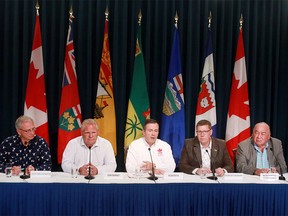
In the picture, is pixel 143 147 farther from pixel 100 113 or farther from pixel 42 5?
pixel 42 5

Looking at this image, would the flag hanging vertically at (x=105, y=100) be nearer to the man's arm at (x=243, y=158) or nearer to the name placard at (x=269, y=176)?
the man's arm at (x=243, y=158)

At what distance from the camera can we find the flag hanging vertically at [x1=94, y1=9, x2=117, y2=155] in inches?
222

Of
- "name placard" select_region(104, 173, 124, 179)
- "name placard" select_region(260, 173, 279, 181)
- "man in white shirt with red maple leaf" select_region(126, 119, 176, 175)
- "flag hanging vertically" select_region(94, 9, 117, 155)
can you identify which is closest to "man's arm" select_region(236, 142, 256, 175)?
"name placard" select_region(260, 173, 279, 181)

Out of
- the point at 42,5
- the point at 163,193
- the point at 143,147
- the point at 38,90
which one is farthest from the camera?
the point at 42,5

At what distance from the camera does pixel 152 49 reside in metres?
6.09

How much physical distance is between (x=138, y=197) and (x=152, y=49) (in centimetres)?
322

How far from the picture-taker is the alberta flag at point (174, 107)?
574cm

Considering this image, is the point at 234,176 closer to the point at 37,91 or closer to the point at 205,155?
the point at 205,155

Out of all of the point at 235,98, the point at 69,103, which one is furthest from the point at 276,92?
the point at 69,103

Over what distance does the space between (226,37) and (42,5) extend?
8.83ft

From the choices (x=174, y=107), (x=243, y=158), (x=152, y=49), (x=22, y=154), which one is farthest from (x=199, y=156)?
(x=152, y=49)

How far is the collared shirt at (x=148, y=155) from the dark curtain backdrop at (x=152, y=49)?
5.75ft

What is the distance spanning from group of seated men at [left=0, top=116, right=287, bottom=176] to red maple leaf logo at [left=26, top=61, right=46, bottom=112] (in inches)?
56.3

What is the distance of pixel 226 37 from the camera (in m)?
6.14
